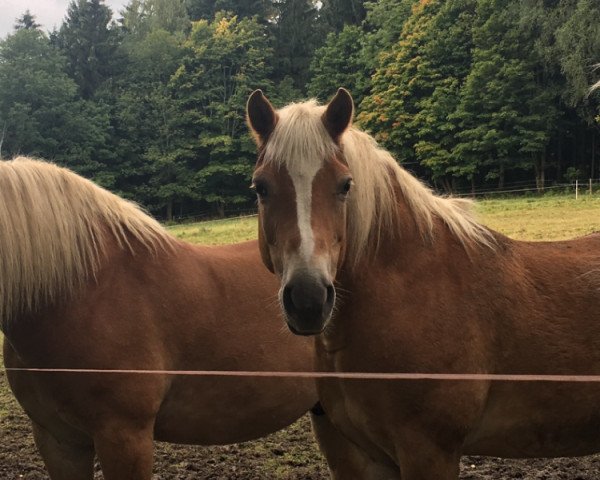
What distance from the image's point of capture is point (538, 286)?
92.0 inches

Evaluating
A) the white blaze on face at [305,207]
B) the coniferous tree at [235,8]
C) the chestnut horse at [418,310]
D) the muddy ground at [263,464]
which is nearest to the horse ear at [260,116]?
the chestnut horse at [418,310]

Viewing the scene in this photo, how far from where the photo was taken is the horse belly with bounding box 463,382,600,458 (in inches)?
87.0

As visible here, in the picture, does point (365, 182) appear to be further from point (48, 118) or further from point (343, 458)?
point (48, 118)

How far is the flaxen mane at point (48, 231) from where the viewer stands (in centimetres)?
276

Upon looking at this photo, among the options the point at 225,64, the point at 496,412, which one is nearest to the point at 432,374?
the point at 496,412

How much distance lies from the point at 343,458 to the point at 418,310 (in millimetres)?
1448

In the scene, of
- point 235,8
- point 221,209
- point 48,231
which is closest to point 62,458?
point 48,231

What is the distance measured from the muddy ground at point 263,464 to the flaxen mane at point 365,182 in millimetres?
2406

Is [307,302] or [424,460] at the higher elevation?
[307,302]

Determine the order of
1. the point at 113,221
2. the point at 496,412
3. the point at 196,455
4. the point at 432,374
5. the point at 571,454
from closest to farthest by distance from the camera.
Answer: the point at 432,374 < the point at 496,412 < the point at 571,454 < the point at 113,221 < the point at 196,455

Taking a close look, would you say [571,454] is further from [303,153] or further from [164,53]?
[164,53]

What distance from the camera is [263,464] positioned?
14.2ft

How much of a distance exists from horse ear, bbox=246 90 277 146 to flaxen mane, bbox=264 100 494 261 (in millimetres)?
49

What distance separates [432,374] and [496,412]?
1.34 feet
